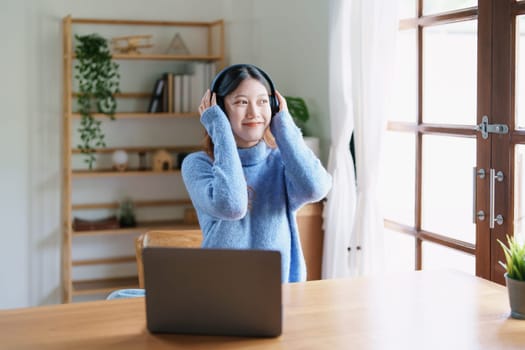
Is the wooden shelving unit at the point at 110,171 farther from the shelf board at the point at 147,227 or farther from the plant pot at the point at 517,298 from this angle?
the plant pot at the point at 517,298

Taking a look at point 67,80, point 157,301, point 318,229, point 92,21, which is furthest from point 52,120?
point 157,301

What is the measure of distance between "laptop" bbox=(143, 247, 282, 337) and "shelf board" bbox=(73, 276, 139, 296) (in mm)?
2860

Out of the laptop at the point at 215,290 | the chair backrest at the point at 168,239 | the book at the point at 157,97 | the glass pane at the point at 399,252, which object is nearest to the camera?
the laptop at the point at 215,290

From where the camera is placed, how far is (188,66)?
4703 millimetres

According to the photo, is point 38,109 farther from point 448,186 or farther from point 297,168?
point 297,168

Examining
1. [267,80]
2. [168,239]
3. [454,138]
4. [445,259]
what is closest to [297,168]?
[267,80]

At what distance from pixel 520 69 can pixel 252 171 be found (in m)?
1.01

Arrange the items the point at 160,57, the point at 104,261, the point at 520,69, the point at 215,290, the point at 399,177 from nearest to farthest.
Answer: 1. the point at 215,290
2. the point at 520,69
3. the point at 399,177
4. the point at 160,57
5. the point at 104,261

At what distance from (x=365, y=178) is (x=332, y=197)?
0.77 ft

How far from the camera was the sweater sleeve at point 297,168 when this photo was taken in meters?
2.24

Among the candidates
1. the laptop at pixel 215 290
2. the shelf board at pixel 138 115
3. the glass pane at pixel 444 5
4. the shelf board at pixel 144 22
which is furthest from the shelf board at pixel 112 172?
the laptop at pixel 215 290

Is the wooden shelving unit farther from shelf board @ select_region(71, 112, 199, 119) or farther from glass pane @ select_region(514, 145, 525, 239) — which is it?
glass pane @ select_region(514, 145, 525, 239)

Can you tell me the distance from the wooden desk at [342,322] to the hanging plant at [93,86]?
2.59m

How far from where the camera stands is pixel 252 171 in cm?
233
